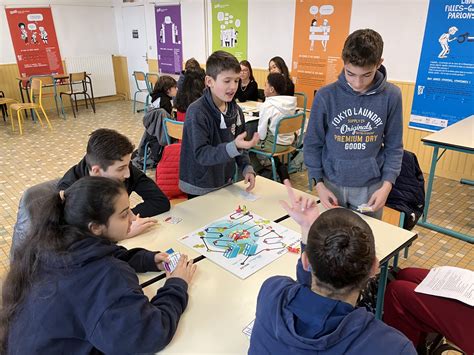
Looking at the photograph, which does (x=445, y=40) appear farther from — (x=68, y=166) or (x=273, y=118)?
(x=68, y=166)

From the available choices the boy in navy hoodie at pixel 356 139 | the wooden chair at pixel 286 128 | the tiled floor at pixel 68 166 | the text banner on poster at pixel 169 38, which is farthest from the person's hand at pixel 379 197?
the text banner on poster at pixel 169 38

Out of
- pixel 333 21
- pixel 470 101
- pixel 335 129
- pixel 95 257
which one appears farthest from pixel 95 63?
pixel 95 257

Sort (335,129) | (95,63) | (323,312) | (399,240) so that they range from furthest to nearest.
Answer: (95,63) < (335,129) < (399,240) < (323,312)

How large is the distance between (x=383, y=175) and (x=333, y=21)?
3467 mm

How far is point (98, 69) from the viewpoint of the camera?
26.9 ft

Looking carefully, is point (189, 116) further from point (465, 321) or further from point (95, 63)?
point (95, 63)

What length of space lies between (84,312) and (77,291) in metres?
0.06

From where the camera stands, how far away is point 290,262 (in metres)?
1.38

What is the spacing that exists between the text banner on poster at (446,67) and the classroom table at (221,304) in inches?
120

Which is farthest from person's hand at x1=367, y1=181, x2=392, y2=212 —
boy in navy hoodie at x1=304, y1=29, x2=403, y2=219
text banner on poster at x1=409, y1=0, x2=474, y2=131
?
text banner on poster at x1=409, y1=0, x2=474, y2=131

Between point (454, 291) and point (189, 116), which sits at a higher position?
point (189, 116)

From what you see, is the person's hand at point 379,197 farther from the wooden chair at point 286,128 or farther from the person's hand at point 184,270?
the wooden chair at point 286,128

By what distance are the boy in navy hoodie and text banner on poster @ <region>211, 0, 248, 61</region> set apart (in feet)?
14.7

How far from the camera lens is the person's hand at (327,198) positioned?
1.80m
